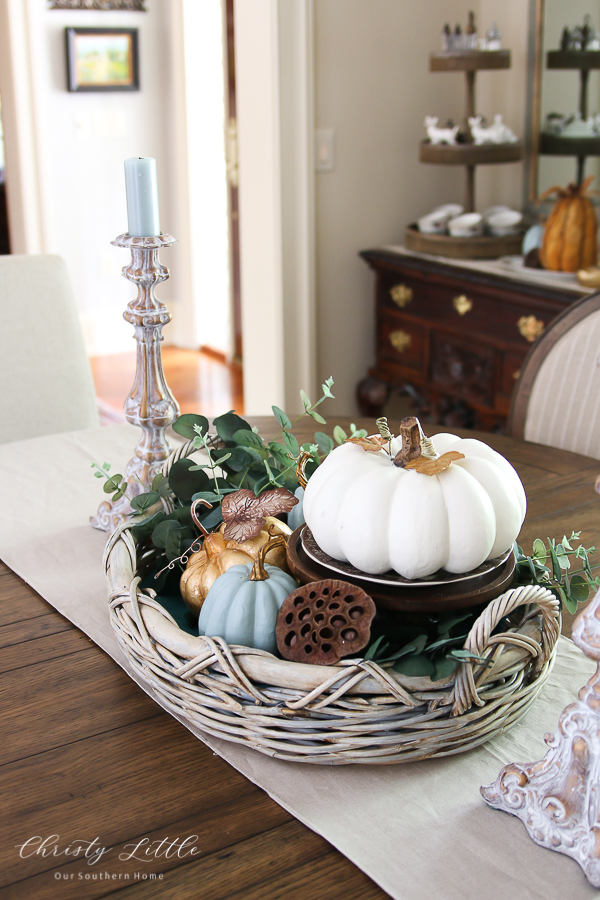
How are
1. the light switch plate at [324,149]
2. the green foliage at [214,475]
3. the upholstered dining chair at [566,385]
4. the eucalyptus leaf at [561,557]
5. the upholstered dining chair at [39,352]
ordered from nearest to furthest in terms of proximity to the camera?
the eucalyptus leaf at [561,557]
the green foliage at [214,475]
the upholstered dining chair at [566,385]
the upholstered dining chair at [39,352]
the light switch plate at [324,149]

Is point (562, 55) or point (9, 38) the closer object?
point (562, 55)

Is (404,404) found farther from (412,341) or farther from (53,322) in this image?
(53,322)

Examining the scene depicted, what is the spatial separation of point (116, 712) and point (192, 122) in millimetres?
4764

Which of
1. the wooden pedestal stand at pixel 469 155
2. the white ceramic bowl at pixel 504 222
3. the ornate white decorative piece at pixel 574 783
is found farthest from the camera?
the white ceramic bowl at pixel 504 222

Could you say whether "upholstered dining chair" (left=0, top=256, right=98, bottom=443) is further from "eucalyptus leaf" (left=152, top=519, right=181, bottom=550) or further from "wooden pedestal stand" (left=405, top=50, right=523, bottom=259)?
"wooden pedestal stand" (left=405, top=50, right=523, bottom=259)

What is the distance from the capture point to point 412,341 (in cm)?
286

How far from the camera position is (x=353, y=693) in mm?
634

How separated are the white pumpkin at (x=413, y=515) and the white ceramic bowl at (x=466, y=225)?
2055 millimetres

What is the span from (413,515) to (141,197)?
20.3 inches

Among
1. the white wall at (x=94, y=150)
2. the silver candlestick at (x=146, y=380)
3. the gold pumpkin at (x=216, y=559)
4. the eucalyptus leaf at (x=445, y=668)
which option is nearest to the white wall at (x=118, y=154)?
the white wall at (x=94, y=150)

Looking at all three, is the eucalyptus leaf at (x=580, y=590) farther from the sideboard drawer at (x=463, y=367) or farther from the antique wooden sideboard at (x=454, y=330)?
the sideboard drawer at (x=463, y=367)

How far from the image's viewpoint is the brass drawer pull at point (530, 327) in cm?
237

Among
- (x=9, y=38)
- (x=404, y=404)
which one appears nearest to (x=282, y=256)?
(x=404, y=404)

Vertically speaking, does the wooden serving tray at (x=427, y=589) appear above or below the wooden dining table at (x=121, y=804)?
above
